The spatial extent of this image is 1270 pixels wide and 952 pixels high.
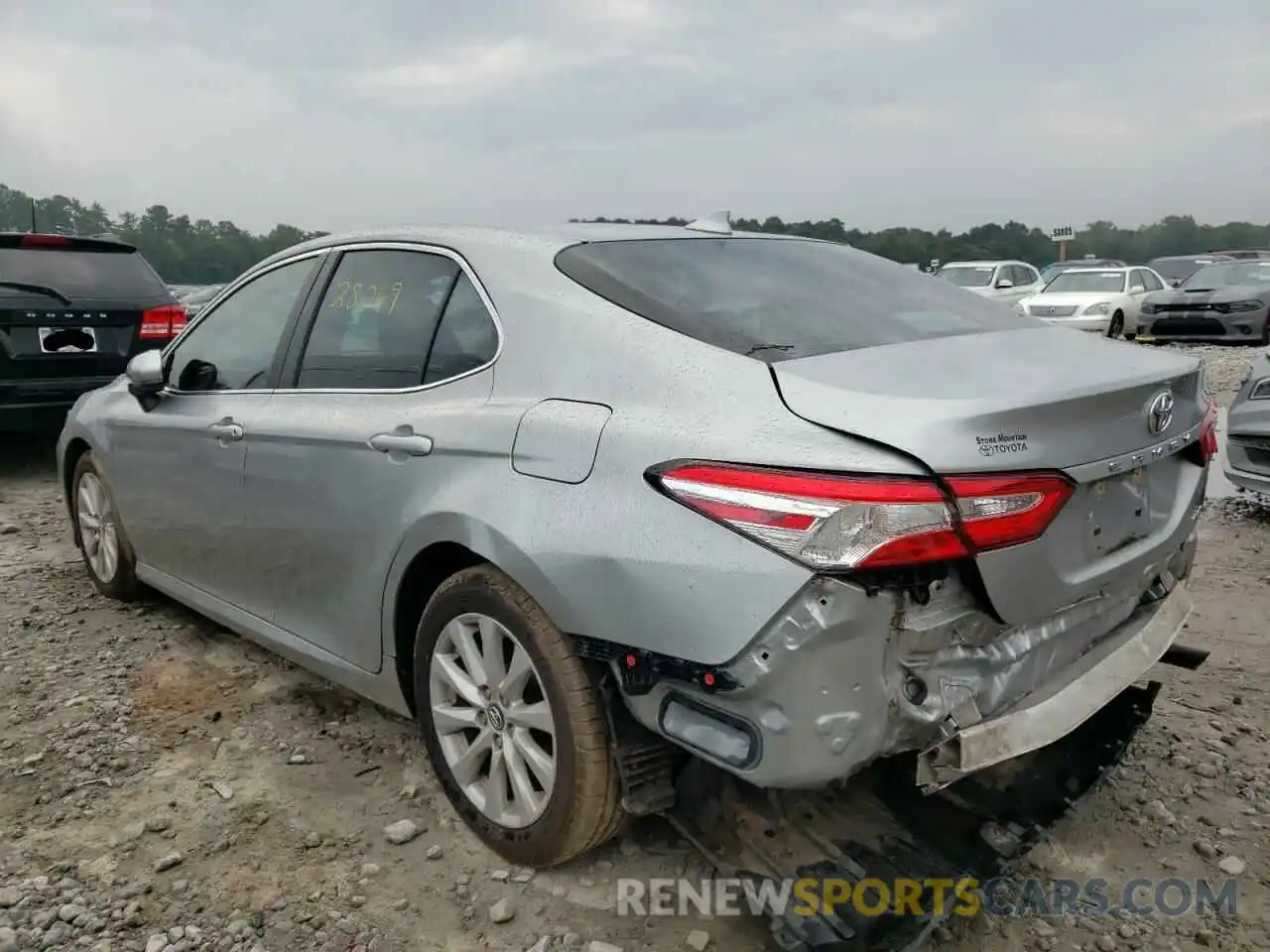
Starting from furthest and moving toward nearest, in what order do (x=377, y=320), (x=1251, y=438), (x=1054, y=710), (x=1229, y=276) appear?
(x=1229, y=276), (x=1251, y=438), (x=377, y=320), (x=1054, y=710)

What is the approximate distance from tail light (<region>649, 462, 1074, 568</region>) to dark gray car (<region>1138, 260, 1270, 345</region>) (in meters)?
15.7

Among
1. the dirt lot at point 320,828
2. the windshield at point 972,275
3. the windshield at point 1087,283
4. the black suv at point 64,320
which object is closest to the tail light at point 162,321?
the black suv at point 64,320

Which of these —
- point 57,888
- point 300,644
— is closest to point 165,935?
point 57,888

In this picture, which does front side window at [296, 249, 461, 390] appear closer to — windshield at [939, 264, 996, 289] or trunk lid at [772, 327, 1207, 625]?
trunk lid at [772, 327, 1207, 625]

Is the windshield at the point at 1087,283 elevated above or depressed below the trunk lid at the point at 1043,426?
below

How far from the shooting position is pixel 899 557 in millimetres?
1826

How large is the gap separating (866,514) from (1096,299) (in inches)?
689

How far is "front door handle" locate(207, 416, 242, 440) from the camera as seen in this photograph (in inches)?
129

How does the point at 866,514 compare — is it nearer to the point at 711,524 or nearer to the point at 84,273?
the point at 711,524

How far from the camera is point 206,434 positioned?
3.45 m

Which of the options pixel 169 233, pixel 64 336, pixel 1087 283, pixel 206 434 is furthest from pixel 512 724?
pixel 1087 283

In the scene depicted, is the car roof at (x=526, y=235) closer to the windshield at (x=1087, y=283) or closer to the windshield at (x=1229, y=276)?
the windshield at (x=1229, y=276)

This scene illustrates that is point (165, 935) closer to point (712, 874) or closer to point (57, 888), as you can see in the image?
point (57, 888)

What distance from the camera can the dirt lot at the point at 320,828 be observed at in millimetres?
2312
